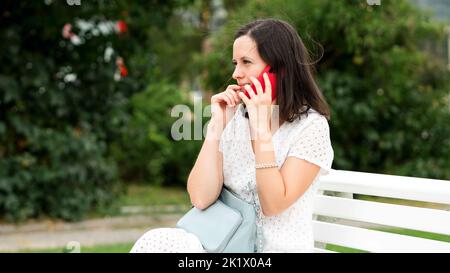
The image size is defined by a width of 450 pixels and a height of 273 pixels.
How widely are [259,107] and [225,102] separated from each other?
0.94 ft

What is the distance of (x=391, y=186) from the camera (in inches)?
110

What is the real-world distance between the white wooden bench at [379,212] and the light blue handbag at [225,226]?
1.49ft

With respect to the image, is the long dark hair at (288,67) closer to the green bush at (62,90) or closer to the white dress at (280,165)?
the white dress at (280,165)

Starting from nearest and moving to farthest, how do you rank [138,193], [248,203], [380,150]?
1. [248,203]
2. [380,150]
3. [138,193]

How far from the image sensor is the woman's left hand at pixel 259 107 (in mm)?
2703

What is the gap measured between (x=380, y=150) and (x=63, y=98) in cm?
363

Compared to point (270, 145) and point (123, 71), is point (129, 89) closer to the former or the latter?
point (123, 71)

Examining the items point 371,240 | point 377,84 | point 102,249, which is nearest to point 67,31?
point 102,249

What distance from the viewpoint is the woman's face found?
286 centimetres

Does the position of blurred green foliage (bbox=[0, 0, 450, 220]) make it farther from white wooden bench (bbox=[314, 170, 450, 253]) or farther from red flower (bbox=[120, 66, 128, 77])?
white wooden bench (bbox=[314, 170, 450, 253])

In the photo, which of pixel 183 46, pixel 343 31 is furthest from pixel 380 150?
pixel 183 46

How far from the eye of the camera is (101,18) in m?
7.77

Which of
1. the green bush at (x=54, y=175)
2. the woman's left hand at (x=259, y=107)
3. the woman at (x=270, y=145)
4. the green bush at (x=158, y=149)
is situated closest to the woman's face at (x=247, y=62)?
the woman at (x=270, y=145)

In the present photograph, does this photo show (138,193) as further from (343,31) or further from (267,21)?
(267,21)
